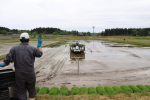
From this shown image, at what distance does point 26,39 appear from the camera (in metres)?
3.33

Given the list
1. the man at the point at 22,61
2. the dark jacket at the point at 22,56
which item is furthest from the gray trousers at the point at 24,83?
the dark jacket at the point at 22,56

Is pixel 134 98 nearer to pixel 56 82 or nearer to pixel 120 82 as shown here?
pixel 120 82

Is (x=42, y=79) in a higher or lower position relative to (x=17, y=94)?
lower

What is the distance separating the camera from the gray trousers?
3.22 metres

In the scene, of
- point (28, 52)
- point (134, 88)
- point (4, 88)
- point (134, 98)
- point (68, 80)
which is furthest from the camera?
point (68, 80)

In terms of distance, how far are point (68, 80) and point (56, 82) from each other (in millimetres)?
711

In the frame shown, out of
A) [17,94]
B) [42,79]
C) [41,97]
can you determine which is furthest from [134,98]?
[42,79]

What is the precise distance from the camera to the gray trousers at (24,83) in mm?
3223

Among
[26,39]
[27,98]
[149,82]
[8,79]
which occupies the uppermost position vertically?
[26,39]

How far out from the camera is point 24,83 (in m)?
3.34

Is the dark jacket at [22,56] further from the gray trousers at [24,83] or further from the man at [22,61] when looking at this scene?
the gray trousers at [24,83]

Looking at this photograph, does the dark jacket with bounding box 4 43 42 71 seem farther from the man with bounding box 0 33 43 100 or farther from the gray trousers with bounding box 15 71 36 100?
the gray trousers with bounding box 15 71 36 100

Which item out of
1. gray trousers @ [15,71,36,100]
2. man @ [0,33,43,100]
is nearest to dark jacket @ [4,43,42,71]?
man @ [0,33,43,100]

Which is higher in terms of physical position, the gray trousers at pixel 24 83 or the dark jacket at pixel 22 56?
the dark jacket at pixel 22 56
